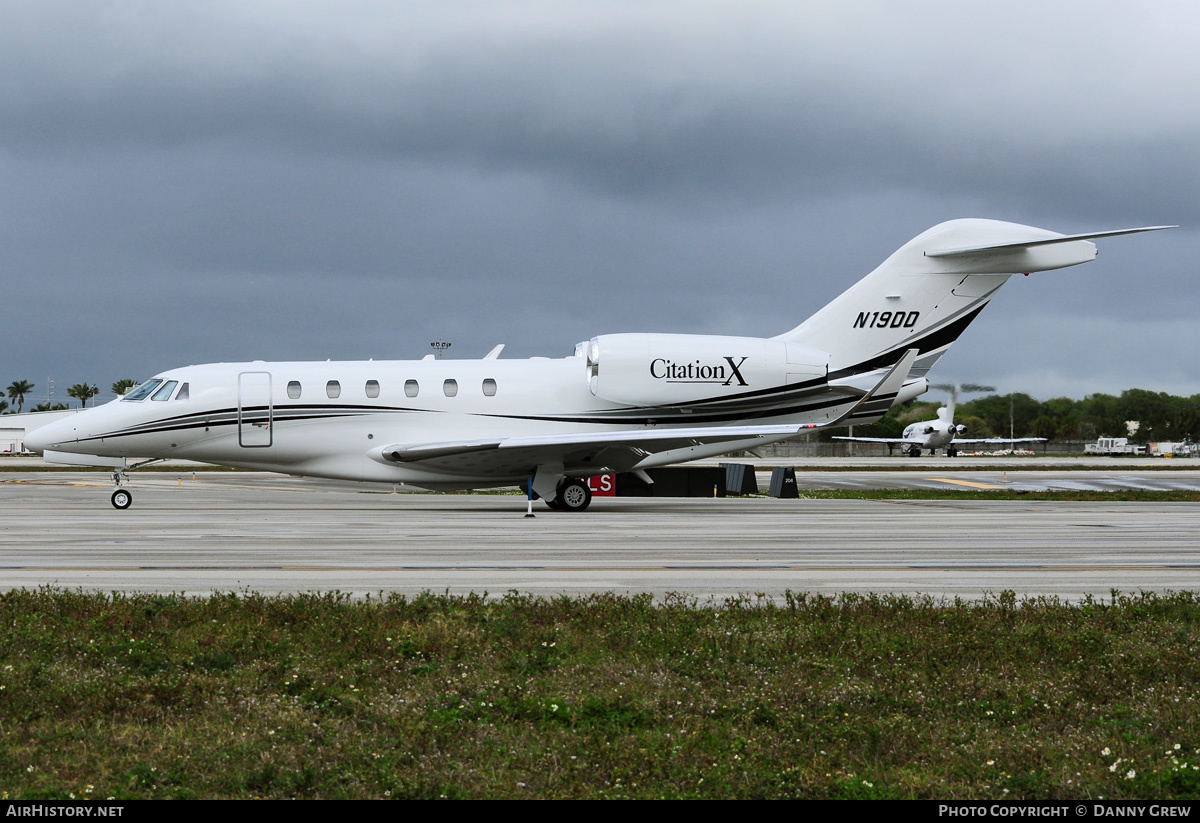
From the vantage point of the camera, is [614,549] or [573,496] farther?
[573,496]

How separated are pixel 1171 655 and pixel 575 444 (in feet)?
56.0

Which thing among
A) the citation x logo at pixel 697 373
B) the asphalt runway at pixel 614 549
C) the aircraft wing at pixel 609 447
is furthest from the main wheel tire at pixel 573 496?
the citation x logo at pixel 697 373

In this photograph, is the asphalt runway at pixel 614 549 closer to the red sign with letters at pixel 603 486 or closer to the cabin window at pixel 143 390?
the cabin window at pixel 143 390

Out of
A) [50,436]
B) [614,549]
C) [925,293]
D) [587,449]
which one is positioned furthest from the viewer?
[925,293]

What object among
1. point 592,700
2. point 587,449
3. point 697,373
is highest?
point 697,373

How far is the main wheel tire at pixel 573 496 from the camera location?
83.8 feet

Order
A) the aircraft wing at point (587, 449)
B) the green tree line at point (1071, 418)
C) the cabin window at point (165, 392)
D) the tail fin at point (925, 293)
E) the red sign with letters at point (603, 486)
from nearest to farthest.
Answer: the aircraft wing at point (587, 449)
the cabin window at point (165, 392)
the tail fin at point (925, 293)
the red sign with letters at point (603, 486)
the green tree line at point (1071, 418)

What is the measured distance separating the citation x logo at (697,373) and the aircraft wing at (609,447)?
1.14 meters

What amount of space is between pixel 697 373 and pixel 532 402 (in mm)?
4027

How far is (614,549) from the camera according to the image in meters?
15.5

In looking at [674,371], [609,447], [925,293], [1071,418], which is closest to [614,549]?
[609,447]

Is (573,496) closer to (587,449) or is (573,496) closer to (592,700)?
(587,449)
